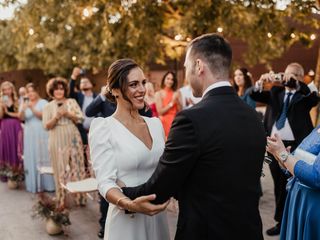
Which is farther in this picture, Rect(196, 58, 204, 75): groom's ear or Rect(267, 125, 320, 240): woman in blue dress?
Rect(267, 125, 320, 240): woman in blue dress

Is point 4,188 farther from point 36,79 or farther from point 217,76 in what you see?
point 36,79

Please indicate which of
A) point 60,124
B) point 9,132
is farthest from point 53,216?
point 9,132

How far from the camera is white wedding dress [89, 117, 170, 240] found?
1.95 metres

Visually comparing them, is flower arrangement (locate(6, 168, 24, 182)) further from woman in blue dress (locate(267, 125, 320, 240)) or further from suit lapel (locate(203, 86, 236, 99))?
suit lapel (locate(203, 86, 236, 99))

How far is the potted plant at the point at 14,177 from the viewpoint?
633cm

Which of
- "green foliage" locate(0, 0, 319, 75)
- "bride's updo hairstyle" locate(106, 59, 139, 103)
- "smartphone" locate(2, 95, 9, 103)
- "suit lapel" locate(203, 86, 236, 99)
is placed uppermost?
"green foliage" locate(0, 0, 319, 75)

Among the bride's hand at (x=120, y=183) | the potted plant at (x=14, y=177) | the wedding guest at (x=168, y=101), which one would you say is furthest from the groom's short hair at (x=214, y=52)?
the potted plant at (x=14, y=177)

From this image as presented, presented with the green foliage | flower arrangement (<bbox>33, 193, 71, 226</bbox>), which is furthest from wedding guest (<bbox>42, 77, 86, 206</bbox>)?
the green foliage

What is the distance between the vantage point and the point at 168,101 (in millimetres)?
6449

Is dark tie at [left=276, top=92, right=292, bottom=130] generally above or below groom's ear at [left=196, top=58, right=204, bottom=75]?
below

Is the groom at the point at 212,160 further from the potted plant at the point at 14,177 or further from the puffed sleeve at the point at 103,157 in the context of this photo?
the potted plant at the point at 14,177

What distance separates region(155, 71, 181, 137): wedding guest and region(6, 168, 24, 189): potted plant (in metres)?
2.69

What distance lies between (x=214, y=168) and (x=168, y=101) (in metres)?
4.99

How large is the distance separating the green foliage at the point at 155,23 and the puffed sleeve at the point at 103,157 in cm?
476
